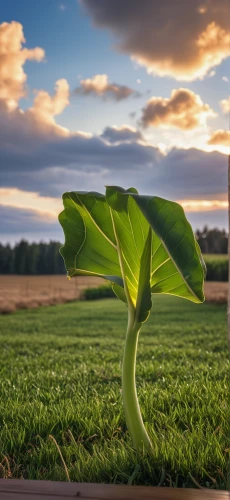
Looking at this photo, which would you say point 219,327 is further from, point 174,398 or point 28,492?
point 28,492

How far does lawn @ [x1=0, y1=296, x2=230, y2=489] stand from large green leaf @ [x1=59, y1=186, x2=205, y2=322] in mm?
591

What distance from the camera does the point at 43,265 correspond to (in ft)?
80.4

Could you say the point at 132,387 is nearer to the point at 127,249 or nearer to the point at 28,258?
the point at 127,249

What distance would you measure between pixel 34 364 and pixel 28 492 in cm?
422

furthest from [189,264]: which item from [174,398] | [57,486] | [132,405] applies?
[174,398]

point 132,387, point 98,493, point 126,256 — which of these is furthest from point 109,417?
point 98,493

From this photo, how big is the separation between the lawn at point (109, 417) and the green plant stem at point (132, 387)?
0.07 metres

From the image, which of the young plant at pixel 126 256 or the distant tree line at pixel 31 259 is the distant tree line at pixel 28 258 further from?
the young plant at pixel 126 256

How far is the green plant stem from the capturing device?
1929 millimetres

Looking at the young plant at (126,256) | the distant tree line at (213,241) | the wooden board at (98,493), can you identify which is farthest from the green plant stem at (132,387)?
the distant tree line at (213,241)

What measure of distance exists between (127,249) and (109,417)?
3.99 feet

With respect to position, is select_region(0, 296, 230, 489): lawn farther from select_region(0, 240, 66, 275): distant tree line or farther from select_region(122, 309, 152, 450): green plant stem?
select_region(0, 240, 66, 275): distant tree line

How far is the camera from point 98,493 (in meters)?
1.28

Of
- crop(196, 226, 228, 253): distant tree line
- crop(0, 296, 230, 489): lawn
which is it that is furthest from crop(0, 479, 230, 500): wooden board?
crop(196, 226, 228, 253): distant tree line
